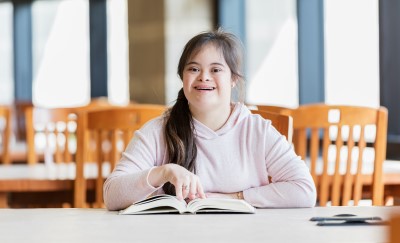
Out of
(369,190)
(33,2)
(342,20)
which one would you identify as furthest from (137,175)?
(33,2)

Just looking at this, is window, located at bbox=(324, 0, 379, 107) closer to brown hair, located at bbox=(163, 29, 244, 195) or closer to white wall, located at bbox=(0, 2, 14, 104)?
brown hair, located at bbox=(163, 29, 244, 195)

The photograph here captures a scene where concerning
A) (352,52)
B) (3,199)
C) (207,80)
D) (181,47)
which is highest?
(181,47)

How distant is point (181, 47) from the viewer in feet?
23.2

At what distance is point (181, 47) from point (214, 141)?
479 cm

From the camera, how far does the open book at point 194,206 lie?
1.98 m

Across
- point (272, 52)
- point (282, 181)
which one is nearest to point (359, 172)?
point (282, 181)

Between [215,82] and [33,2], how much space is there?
8010 millimetres

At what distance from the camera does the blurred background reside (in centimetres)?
475

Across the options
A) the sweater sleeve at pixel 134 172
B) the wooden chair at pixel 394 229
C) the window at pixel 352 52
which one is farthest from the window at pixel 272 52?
the wooden chair at pixel 394 229

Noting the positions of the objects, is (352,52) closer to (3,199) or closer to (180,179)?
(3,199)

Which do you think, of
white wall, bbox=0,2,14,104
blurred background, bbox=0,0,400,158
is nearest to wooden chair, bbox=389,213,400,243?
blurred background, bbox=0,0,400,158

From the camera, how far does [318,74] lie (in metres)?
5.41

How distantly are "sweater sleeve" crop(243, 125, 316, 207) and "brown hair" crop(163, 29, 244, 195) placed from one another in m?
0.19

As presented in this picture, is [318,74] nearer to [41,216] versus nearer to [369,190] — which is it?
[369,190]
